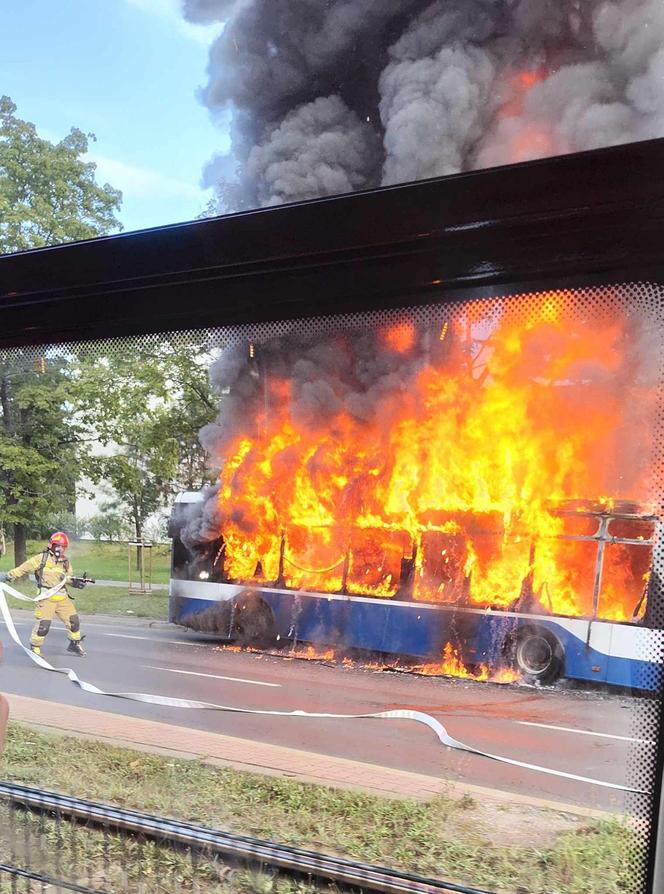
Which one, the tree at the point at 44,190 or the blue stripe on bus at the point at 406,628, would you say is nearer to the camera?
the blue stripe on bus at the point at 406,628

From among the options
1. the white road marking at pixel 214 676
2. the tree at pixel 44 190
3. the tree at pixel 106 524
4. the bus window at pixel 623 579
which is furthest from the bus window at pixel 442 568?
the tree at pixel 44 190

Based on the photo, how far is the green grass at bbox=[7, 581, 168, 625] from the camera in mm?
1622

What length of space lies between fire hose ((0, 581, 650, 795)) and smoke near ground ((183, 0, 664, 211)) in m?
1.19

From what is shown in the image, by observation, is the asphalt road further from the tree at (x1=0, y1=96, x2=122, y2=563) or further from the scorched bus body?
the tree at (x1=0, y1=96, x2=122, y2=563)

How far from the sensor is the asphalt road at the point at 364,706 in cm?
118

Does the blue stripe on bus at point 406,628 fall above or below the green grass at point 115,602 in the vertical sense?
above

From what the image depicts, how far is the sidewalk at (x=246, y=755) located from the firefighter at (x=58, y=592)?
0.16m

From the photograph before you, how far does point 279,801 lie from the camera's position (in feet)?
4.92

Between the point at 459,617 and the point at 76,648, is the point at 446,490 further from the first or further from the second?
the point at 76,648

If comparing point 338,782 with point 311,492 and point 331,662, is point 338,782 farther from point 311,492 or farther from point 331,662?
point 311,492

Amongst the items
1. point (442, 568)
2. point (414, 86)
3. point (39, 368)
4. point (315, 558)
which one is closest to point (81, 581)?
point (39, 368)

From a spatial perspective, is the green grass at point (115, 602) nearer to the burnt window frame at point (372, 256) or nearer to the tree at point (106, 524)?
the tree at point (106, 524)

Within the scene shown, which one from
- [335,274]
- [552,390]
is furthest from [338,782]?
[335,274]

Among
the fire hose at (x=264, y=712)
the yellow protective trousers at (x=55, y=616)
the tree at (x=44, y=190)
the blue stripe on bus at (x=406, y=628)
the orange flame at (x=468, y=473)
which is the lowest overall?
the fire hose at (x=264, y=712)
